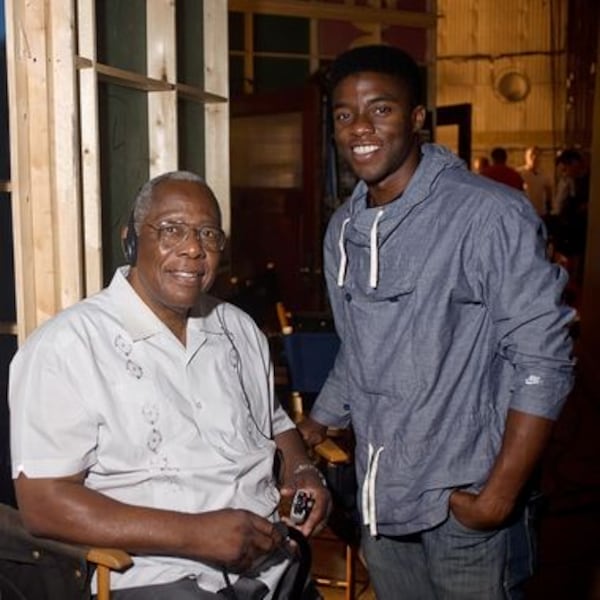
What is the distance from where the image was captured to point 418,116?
1755mm

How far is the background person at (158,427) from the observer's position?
1.69 meters

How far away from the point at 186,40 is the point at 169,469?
2283 mm

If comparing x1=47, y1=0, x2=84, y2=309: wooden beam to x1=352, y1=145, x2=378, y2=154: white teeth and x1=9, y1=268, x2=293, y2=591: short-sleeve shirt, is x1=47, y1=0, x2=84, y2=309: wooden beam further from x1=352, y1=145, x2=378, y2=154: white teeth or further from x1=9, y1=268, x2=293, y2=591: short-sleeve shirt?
x1=352, y1=145, x2=378, y2=154: white teeth

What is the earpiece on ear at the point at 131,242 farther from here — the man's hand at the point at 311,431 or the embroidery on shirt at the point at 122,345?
the man's hand at the point at 311,431

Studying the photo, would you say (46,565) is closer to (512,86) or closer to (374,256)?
(374,256)

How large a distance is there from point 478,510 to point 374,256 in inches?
21.1

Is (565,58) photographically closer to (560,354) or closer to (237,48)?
(237,48)

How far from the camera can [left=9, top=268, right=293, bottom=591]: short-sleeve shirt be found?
5.59 ft

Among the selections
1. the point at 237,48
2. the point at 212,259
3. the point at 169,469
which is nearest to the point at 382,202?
the point at 212,259

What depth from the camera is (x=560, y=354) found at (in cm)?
158

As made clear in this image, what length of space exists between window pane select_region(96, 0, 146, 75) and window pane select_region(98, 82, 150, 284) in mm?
116

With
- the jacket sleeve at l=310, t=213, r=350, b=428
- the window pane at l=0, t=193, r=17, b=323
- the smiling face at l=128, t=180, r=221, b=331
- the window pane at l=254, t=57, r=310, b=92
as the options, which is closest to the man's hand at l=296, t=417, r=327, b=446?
the jacket sleeve at l=310, t=213, r=350, b=428

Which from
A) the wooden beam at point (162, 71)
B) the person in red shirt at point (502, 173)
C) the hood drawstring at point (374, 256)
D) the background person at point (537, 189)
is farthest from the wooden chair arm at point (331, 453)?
the background person at point (537, 189)

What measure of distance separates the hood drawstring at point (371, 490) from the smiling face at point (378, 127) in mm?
540
